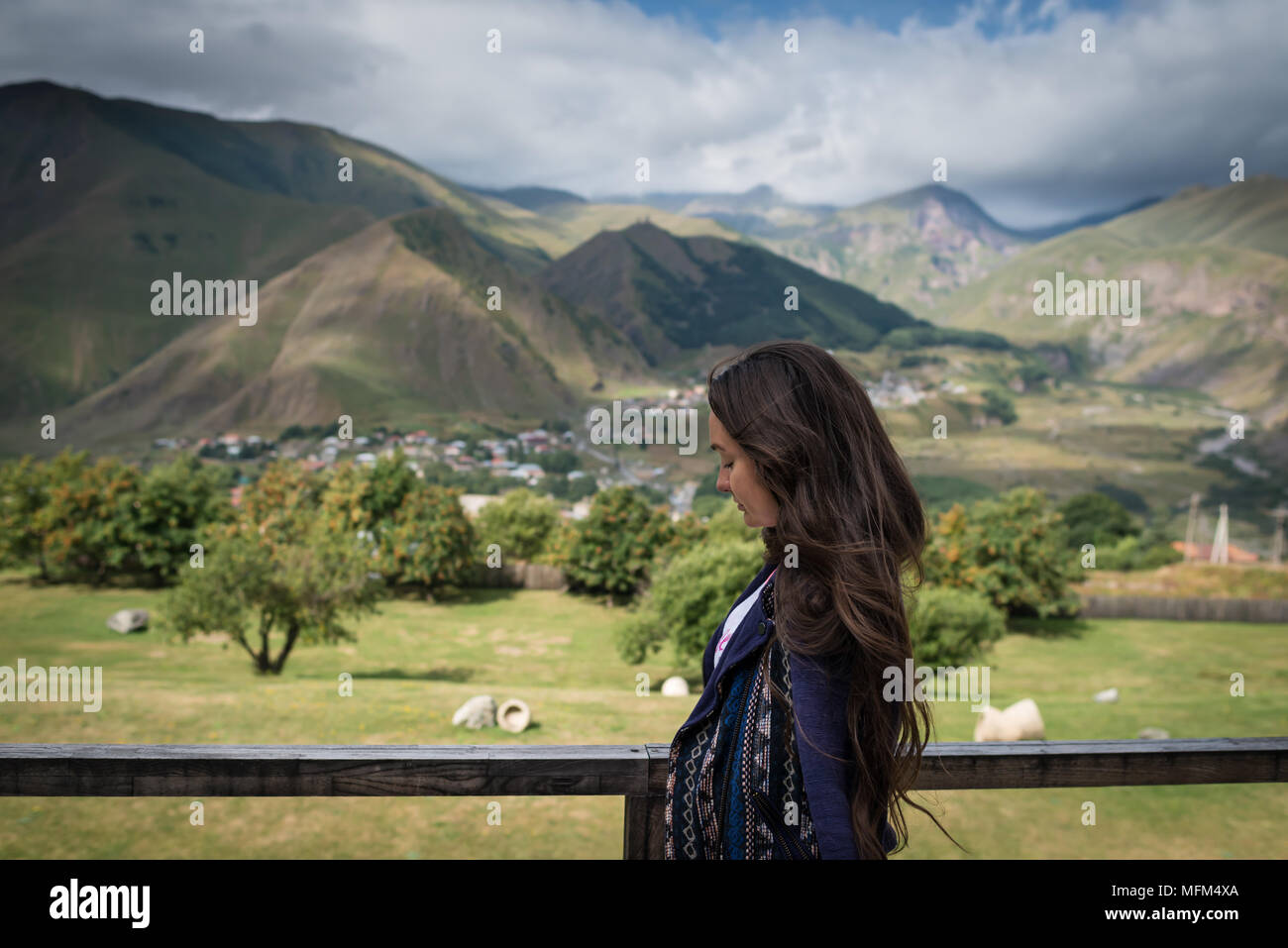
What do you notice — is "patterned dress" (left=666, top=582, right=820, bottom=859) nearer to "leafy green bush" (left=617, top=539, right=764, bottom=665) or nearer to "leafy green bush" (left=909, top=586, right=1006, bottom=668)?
"leafy green bush" (left=617, top=539, right=764, bottom=665)

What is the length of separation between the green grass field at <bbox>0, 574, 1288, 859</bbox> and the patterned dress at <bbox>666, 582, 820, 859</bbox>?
2.87 feet

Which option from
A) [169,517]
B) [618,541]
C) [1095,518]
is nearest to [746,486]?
[618,541]

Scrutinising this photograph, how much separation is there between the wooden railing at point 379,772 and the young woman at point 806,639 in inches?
19.1

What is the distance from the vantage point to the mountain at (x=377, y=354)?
14138cm

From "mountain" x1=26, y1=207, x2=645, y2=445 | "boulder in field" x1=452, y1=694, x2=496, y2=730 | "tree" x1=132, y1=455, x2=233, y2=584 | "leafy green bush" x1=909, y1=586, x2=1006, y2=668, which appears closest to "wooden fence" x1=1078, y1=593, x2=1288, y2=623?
"leafy green bush" x1=909, y1=586, x2=1006, y2=668

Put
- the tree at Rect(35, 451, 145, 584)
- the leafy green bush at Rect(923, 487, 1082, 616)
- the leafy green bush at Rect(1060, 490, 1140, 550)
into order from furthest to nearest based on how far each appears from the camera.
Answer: the leafy green bush at Rect(1060, 490, 1140, 550), the leafy green bush at Rect(923, 487, 1082, 616), the tree at Rect(35, 451, 145, 584)

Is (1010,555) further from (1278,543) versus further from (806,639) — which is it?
(1278,543)

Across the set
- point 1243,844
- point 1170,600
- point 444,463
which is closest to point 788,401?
point 1243,844

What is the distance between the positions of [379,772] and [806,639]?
3.99ft

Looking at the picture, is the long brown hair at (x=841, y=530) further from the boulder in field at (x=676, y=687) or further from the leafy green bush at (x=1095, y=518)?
the leafy green bush at (x=1095, y=518)

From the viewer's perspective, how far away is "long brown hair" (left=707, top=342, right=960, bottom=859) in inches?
58.4

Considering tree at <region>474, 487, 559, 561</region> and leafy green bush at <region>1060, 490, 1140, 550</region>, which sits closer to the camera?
tree at <region>474, 487, 559, 561</region>

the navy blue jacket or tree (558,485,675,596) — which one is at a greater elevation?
the navy blue jacket

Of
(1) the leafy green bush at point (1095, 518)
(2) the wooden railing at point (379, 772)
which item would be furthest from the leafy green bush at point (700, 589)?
(1) the leafy green bush at point (1095, 518)
